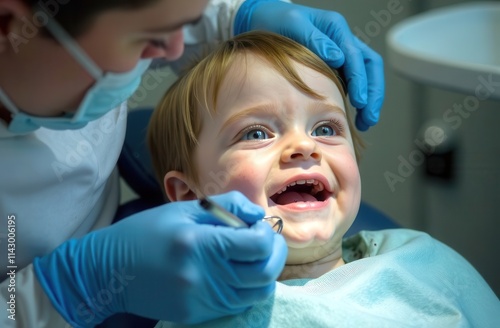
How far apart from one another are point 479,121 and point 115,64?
5.20 ft

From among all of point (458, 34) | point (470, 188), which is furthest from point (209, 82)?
point (470, 188)

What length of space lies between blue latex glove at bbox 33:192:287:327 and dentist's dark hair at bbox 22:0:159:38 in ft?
1.16

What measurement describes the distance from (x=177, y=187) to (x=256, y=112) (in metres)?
0.27

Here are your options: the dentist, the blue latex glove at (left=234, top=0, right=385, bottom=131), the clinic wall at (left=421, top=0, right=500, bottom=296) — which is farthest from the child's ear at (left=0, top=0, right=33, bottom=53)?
the clinic wall at (left=421, top=0, right=500, bottom=296)

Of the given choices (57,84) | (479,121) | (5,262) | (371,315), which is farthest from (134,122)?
(479,121)

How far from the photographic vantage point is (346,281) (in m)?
1.34

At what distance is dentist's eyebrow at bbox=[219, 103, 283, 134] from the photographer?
1367mm

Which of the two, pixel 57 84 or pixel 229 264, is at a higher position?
pixel 57 84

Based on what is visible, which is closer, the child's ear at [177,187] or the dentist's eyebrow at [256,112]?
the dentist's eyebrow at [256,112]

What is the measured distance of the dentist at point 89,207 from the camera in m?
1.03

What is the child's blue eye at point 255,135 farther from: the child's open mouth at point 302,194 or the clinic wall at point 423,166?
the clinic wall at point 423,166

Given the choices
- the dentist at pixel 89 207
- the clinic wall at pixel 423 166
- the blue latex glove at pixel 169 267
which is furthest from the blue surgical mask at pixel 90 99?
the clinic wall at pixel 423 166

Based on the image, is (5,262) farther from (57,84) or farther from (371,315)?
(371,315)

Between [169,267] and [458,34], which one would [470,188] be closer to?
[458,34]
